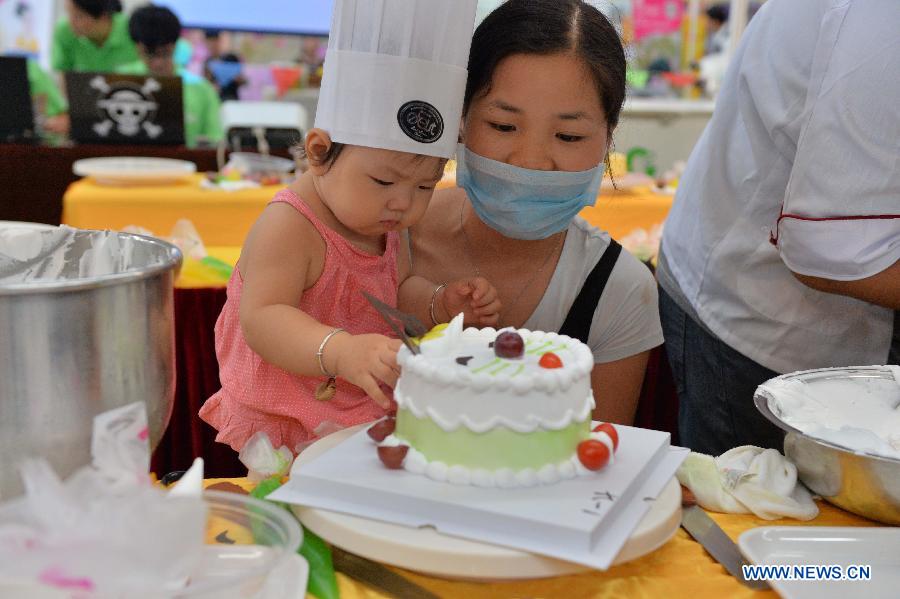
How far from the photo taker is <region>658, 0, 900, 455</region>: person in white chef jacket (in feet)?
4.21

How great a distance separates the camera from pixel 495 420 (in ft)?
2.93

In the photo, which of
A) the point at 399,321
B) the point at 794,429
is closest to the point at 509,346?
the point at 399,321

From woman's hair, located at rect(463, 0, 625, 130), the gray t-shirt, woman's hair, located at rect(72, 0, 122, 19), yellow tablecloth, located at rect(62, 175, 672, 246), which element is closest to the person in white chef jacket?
the gray t-shirt

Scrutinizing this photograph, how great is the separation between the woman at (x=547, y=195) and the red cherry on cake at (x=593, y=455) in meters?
0.53

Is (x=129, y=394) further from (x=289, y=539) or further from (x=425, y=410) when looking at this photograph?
(x=425, y=410)

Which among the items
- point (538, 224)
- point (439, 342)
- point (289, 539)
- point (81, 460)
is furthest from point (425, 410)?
point (538, 224)

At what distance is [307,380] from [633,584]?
609 millimetres

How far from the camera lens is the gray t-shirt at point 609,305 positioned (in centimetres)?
154

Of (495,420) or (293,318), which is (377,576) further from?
(293,318)

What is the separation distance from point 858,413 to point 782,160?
1.72ft

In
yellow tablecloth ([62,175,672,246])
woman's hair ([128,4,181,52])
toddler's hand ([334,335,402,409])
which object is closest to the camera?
toddler's hand ([334,335,402,409])

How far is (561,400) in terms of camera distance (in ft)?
3.00

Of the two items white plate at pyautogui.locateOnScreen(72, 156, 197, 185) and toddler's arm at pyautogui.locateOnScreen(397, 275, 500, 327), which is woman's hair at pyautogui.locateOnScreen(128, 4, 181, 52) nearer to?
white plate at pyautogui.locateOnScreen(72, 156, 197, 185)

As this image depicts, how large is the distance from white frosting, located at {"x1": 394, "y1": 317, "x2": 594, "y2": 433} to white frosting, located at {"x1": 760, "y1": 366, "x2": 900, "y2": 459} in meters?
0.33
